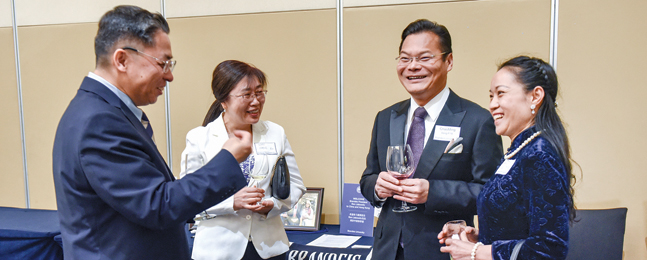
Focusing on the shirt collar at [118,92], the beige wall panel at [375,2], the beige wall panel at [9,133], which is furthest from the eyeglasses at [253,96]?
the beige wall panel at [9,133]

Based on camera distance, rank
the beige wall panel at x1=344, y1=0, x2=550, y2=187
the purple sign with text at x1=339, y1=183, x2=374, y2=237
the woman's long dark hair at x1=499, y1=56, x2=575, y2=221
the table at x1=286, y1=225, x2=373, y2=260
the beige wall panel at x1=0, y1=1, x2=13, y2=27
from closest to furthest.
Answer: the woman's long dark hair at x1=499, y1=56, x2=575, y2=221, the table at x1=286, y1=225, x2=373, y2=260, the beige wall panel at x1=344, y1=0, x2=550, y2=187, the purple sign with text at x1=339, y1=183, x2=374, y2=237, the beige wall panel at x1=0, y1=1, x2=13, y2=27

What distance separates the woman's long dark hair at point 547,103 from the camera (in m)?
1.23

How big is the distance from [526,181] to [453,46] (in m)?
2.01

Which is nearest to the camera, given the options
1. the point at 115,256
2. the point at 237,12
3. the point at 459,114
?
the point at 115,256

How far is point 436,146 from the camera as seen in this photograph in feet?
5.34

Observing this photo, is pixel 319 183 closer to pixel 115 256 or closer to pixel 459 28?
pixel 459 28

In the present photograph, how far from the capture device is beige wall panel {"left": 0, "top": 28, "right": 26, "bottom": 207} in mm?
3887

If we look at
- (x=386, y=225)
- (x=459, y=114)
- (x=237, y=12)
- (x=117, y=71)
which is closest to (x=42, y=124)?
(x=237, y=12)

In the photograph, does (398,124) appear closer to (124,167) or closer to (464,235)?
(464,235)

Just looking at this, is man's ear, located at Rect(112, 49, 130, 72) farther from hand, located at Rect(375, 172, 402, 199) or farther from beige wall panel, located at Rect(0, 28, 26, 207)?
beige wall panel, located at Rect(0, 28, 26, 207)

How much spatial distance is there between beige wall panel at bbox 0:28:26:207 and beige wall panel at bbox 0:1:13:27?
5cm

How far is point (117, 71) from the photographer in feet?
4.25

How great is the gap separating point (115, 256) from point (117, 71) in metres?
0.56

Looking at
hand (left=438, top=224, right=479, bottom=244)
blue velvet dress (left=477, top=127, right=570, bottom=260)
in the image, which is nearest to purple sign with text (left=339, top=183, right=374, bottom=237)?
hand (left=438, top=224, right=479, bottom=244)
